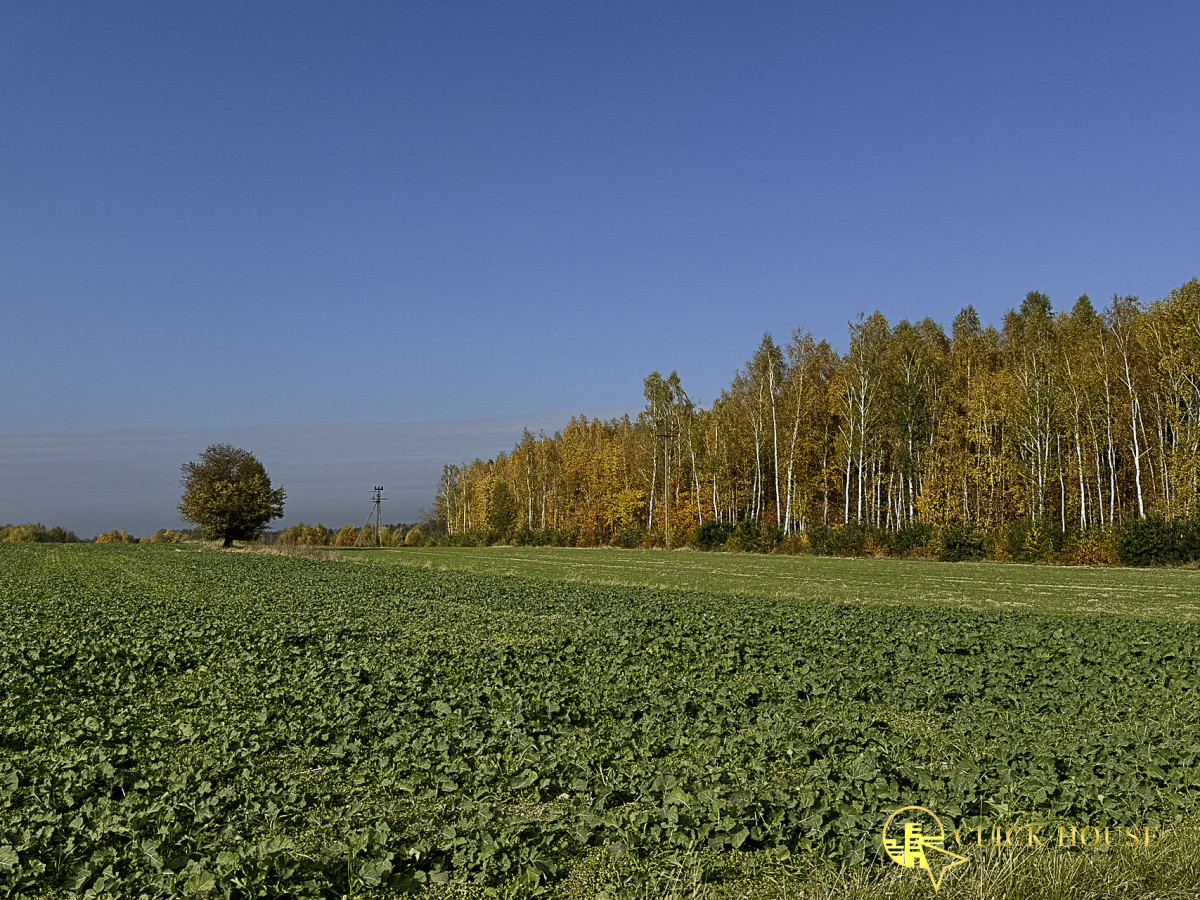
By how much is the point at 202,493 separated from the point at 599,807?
240 feet

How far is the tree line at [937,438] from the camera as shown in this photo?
45406mm

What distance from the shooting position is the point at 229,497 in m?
70.5

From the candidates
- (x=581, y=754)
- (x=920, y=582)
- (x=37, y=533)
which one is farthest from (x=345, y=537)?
(x=581, y=754)

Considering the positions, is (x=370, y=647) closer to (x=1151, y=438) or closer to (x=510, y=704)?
(x=510, y=704)

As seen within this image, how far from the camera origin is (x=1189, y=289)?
141 ft

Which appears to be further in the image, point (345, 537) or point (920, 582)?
point (345, 537)

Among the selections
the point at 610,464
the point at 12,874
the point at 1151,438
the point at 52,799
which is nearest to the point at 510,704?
the point at 52,799

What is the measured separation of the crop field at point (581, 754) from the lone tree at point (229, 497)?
2196 inches

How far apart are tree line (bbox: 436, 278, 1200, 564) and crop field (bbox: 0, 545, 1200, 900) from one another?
33.2 meters

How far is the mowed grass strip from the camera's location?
24.0 meters
